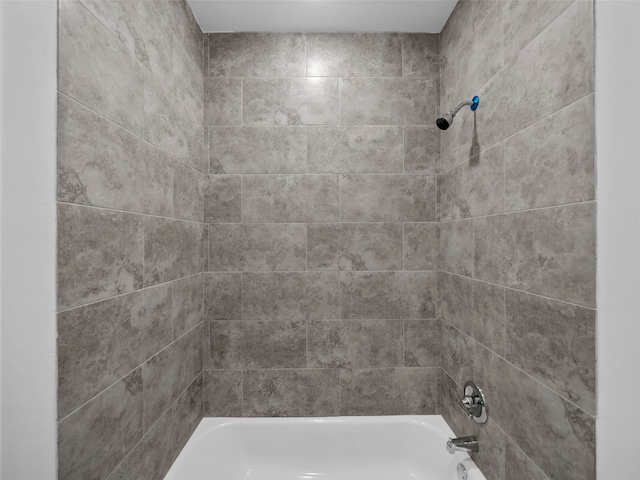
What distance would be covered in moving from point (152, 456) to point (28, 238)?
37.7 inches

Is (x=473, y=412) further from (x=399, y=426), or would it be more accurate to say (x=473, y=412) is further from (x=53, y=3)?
(x=53, y=3)

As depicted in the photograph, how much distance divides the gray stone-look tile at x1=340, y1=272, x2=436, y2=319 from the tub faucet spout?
592 mm

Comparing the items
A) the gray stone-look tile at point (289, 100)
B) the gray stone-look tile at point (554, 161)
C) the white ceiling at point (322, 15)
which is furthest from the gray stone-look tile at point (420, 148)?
the gray stone-look tile at point (554, 161)

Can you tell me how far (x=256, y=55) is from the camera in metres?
1.78

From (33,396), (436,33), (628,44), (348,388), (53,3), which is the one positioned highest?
(436,33)

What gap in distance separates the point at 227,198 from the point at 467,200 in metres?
1.22

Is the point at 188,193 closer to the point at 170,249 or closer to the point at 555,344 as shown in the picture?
the point at 170,249

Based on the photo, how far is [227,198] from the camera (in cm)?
177

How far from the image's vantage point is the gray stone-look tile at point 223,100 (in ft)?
5.82

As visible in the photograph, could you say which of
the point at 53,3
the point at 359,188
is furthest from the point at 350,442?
the point at 53,3

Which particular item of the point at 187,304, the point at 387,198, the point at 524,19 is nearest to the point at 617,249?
the point at 524,19

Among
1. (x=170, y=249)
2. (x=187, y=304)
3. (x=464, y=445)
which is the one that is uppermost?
(x=170, y=249)

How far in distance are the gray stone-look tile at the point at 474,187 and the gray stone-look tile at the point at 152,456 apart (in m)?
1.55

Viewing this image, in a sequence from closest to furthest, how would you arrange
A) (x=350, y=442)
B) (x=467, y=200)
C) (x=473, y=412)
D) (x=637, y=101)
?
(x=637, y=101), (x=473, y=412), (x=467, y=200), (x=350, y=442)
